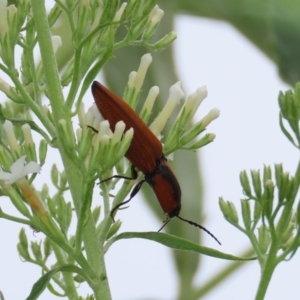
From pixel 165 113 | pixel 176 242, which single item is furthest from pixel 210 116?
pixel 176 242

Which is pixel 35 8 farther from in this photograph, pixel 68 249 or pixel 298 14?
pixel 298 14

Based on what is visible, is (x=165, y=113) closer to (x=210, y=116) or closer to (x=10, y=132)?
(x=210, y=116)

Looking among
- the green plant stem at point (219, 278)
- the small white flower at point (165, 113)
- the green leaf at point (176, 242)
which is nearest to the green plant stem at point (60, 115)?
the green leaf at point (176, 242)

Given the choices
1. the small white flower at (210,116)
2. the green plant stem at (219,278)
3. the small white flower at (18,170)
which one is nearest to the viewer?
the small white flower at (18,170)

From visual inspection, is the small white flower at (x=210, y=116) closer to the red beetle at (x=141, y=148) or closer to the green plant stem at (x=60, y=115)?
the red beetle at (x=141, y=148)

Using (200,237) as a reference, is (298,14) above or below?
above

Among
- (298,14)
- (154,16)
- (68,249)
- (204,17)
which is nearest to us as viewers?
(68,249)

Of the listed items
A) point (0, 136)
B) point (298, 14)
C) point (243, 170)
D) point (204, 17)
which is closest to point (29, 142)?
point (0, 136)

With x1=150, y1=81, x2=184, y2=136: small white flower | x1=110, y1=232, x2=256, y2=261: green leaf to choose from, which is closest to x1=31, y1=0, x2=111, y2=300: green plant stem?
x1=110, y1=232, x2=256, y2=261: green leaf
